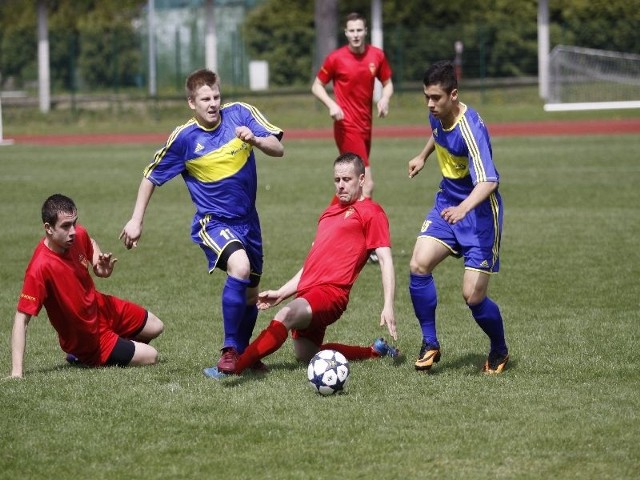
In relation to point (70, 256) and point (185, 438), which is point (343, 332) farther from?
point (185, 438)

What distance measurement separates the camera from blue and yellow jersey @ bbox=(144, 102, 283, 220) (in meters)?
7.33

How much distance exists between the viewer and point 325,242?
733cm

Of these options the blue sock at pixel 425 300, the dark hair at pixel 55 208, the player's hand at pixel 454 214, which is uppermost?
the dark hair at pixel 55 208

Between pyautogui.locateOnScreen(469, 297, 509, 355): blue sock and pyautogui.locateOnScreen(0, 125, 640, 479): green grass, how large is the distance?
0.79 ft

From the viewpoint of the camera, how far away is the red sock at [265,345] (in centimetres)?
681

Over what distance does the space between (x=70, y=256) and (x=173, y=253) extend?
5.28 metres

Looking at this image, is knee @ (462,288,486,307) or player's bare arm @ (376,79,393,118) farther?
player's bare arm @ (376,79,393,118)

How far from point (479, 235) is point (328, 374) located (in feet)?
4.45

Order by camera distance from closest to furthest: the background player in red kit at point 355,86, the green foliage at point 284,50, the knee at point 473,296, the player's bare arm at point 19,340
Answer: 1. the player's bare arm at point 19,340
2. the knee at point 473,296
3. the background player in red kit at point 355,86
4. the green foliage at point 284,50

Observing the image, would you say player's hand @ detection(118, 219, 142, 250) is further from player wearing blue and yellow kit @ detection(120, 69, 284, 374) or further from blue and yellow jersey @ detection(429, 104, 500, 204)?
blue and yellow jersey @ detection(429, 104, 500, 204)

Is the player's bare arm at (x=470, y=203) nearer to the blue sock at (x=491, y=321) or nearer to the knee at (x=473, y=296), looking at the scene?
the knee at (x=473, y=296)

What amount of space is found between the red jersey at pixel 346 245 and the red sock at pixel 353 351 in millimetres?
425

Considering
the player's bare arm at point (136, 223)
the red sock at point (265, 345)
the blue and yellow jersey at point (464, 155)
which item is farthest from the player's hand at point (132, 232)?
the blue and yellow jersey at point (464, 155)

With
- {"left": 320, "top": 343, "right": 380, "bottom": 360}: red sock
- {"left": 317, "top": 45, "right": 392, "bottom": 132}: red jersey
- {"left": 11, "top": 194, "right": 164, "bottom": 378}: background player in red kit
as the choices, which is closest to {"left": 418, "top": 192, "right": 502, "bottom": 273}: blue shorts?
{"left": 320, "top": 343, "right": 380, "bottom": 360}: red sock
